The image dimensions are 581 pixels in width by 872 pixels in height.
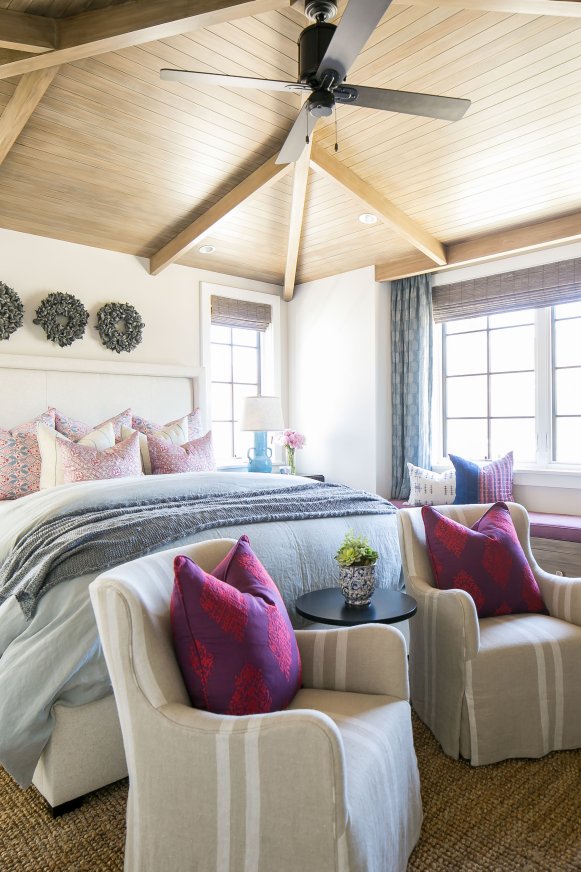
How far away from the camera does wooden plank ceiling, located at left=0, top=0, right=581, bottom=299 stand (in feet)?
8.86

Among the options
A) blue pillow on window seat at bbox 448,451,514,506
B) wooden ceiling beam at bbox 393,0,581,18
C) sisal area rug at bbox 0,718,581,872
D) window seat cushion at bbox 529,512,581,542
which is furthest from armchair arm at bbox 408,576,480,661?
wooden ceiling beam at bbox 393,0,581,18

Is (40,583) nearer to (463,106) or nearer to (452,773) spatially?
(452,773)

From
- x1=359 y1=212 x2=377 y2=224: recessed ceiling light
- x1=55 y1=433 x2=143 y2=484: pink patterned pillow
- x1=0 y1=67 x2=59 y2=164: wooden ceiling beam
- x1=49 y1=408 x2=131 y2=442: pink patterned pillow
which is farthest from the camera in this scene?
x1=359 y1=212 x2=377 y2=224: recessed ceiling light

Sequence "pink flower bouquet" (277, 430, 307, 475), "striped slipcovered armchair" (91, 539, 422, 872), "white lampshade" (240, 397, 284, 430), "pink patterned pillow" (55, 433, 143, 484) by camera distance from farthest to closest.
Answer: "pink flower bouquet" (277, 430, 307, 475)
"white lampshade" (240, 397, 284, 430)
"pink patterned pillow" (55, 433, 143, 484)
"striped slipcovered armchair" (91, 539, 422, 872)

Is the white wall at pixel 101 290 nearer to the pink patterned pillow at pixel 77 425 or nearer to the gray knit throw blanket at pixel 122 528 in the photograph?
the pink patterned pillow at pixel 77 425

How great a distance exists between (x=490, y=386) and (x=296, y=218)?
196 centimetres

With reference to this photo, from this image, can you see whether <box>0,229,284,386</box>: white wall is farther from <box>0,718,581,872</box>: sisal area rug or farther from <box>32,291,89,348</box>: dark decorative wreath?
<box>0,718,581,872</box>: sisal area rug

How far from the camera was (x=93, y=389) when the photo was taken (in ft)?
13.9

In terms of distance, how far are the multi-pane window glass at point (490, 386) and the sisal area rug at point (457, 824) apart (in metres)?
2.83

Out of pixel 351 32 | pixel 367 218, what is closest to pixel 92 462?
pixel 351 32

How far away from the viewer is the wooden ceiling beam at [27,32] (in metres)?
2.45

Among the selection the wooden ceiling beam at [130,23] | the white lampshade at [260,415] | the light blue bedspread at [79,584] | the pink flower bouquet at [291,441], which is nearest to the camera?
the light blue bedspread at [79,584]

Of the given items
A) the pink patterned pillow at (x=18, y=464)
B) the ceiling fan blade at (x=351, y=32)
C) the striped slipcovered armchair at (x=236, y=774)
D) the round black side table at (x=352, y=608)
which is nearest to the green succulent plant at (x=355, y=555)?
the round black side table at (x=352, y=608)

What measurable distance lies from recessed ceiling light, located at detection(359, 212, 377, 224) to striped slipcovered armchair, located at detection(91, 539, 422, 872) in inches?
141
